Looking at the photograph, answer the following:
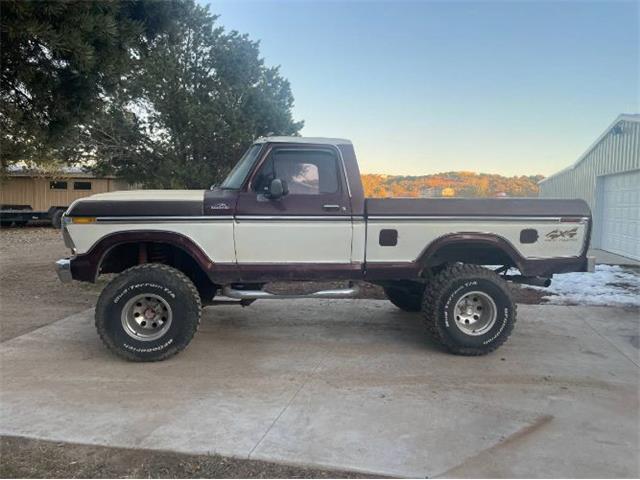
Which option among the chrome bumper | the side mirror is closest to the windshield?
the side mirror

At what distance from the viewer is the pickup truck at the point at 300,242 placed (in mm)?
5184

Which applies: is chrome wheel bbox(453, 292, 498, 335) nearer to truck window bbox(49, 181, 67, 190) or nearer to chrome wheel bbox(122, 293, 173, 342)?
chrome wheel bbox(122, 293, 173, 342)

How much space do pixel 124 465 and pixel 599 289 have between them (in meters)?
8.39

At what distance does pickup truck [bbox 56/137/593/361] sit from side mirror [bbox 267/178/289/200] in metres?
0.01

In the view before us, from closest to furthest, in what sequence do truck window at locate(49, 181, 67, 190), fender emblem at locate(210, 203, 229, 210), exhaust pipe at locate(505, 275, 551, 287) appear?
1. fender emblem at locate(210, 203, 229, 210)
2. exhaust pipe at locate(505, 275, 551, 287)
3. truck window at locate(49, 181, 67, 190)

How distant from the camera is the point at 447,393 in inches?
176

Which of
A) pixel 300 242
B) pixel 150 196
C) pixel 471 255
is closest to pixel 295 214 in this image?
pixel 300 242

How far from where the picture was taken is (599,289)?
29.8ft

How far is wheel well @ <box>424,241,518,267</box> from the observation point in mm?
5637

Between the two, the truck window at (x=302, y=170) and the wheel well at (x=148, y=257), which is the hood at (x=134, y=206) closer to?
the wheel well at (x=148, y=257)

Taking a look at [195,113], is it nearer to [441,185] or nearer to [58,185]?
[441,185]

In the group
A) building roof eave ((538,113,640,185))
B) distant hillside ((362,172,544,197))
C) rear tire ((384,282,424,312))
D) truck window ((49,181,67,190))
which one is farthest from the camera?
truck window ((49,181,67,190))

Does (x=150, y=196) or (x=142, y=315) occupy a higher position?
(x=150, y=196)

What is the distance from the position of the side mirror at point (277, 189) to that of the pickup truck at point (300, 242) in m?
0.01
